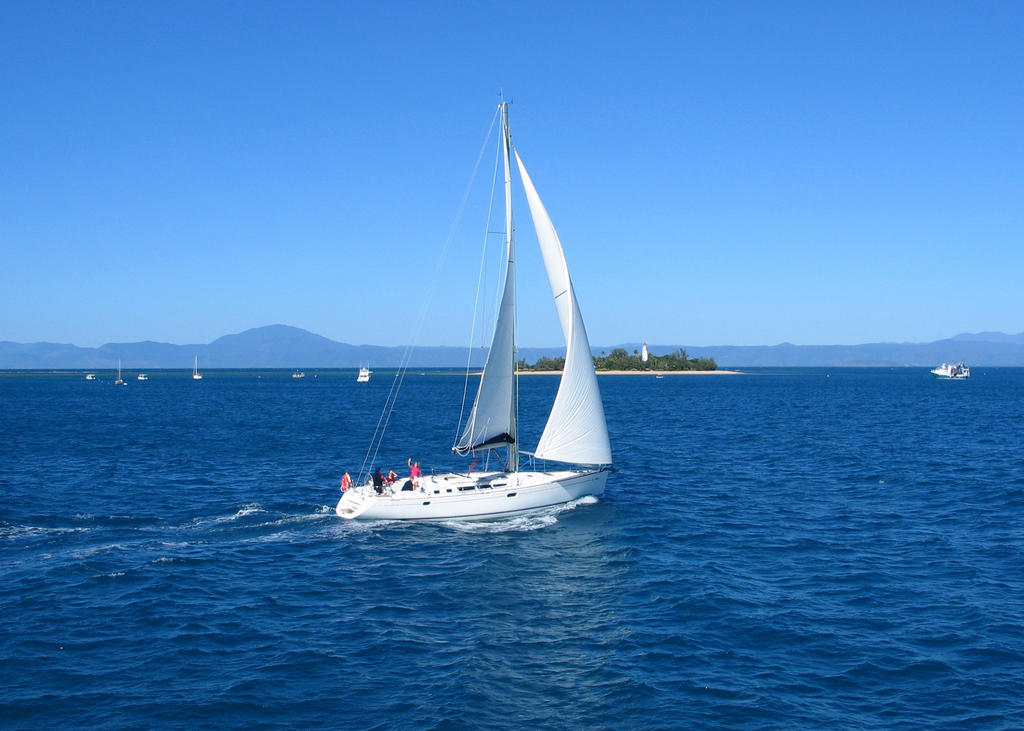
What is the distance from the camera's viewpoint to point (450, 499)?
30047 mm

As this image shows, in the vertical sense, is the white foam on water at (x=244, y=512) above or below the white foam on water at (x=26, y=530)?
below

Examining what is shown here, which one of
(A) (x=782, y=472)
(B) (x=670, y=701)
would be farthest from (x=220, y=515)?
(A) (x=782, y=472)

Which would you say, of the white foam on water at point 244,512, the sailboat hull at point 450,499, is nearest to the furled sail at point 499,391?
the sailboat hull at point 450,499

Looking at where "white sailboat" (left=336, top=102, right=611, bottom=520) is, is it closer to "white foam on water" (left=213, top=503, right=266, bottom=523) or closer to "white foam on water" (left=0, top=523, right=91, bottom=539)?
"white foam on water" (left=213, top=503, right=266, bottom=523)

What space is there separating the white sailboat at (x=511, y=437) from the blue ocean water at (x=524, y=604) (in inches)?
39.3

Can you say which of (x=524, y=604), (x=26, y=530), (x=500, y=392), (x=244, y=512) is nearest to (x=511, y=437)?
(x=500, y=392)

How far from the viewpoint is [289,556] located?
84.5 feet

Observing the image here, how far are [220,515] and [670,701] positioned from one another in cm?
2155

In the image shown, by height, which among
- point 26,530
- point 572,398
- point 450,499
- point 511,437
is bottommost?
point 26,530

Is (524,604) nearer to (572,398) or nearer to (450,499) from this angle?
(450,499)

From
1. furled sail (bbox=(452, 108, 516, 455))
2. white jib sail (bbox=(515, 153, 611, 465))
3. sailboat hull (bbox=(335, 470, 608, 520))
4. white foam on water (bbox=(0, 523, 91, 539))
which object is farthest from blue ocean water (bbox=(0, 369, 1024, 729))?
furled sail (bbox=(452, 108, 516, 455))

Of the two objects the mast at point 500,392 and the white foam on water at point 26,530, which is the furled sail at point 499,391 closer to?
the mast at point 500,392

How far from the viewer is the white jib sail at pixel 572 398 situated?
31484 millimetres

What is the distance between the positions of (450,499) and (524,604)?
9.47 meters
